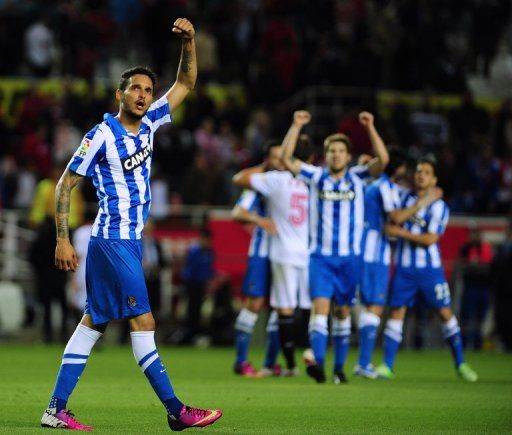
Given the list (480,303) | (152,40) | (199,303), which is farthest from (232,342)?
(152,40)

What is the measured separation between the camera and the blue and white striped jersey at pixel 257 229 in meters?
14.0

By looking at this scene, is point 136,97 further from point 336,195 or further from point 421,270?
point 421,270

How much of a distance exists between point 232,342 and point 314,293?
27.8 feet

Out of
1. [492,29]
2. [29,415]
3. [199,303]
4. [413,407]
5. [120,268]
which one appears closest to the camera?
[120,268]

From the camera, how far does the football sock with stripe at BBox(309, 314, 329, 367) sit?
41.3 ft

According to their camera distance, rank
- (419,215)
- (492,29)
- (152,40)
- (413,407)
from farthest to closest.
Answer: (492,29) < (152,40) < (419,215) < (413,407)

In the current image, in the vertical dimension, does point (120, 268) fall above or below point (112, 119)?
below

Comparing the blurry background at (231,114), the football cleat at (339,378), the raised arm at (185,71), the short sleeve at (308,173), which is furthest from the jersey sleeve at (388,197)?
the blurry background at (231,114)

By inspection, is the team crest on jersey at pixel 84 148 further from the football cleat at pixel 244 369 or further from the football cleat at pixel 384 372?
the football cleat at pixel 384 372

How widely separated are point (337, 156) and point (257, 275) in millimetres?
1933

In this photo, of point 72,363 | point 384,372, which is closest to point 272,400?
point 72,363

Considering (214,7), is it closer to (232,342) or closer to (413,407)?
(232,342)

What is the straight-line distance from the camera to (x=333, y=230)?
12734mm

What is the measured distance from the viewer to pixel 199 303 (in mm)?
20719
